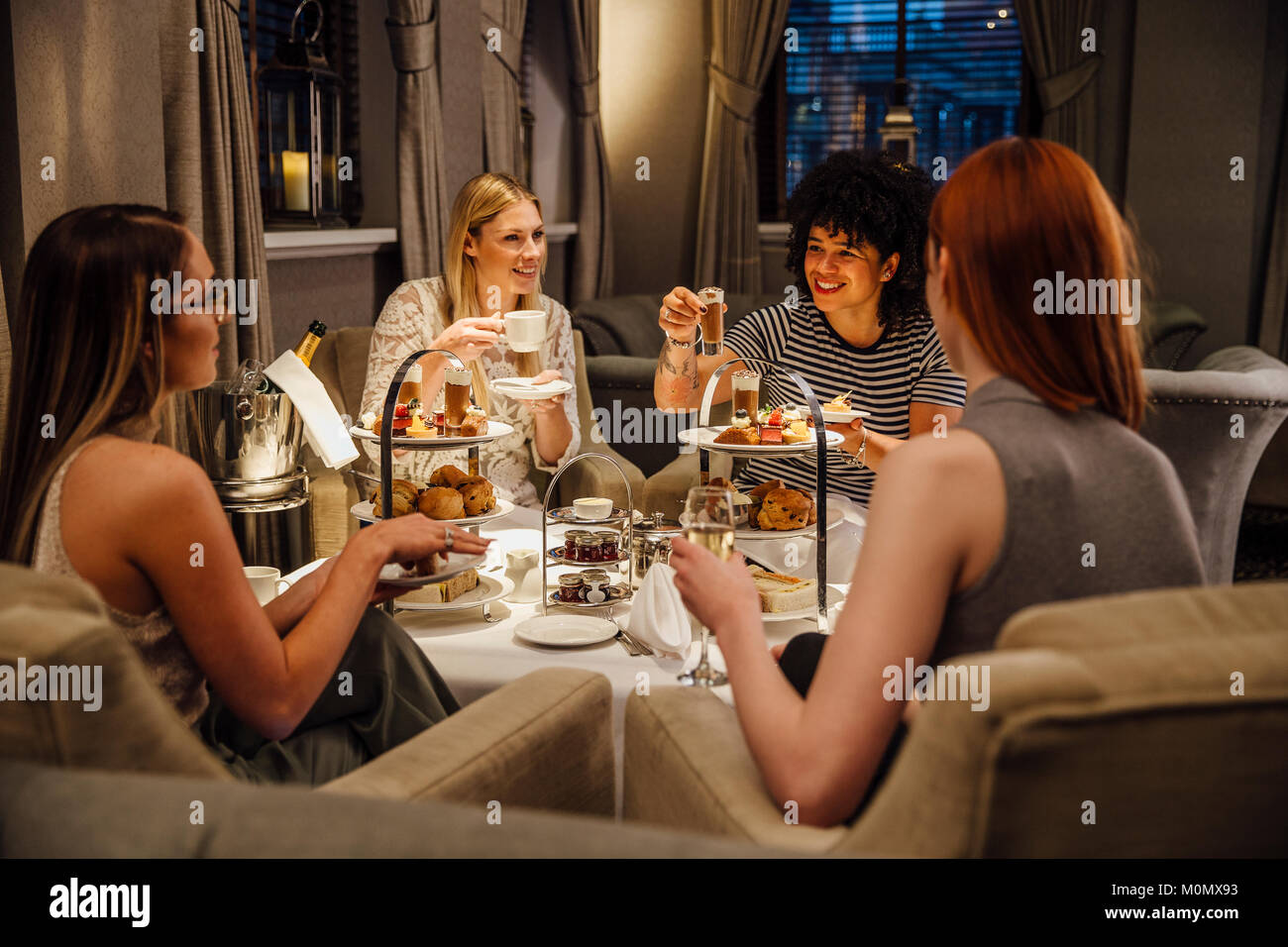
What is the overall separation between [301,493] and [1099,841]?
86.8 inches

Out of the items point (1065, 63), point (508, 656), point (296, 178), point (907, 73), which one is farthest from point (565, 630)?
point (907, 73)

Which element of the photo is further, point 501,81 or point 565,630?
point 501,81

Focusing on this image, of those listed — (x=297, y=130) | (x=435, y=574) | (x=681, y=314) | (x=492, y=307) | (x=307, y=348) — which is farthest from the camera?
(x=297, y=130)

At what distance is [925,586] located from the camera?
1.09 metres

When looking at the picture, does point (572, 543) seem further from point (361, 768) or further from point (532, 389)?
point (361, 768)

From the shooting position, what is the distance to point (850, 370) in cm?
293

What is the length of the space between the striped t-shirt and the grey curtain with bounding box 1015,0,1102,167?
4308mm

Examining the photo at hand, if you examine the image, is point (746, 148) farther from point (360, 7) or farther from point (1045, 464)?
point (1045, 464)

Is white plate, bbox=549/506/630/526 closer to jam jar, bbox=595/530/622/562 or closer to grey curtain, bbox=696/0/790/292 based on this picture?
jam jar, bbox=595/530/622/562

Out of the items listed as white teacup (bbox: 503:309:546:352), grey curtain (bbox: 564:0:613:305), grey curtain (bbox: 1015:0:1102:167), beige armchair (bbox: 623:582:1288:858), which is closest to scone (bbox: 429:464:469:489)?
white teacup (bbox: 503:309:546:352)

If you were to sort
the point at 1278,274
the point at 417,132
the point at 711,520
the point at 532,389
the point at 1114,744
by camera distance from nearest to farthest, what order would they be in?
1. the point at 1114,744
2. the point at 711,520
3. the point at 532,389
4. the point at 417,132
5. the point at 1278,274

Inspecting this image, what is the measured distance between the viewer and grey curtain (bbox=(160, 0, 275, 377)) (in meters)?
3.02

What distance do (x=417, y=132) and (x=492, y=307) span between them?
1.64 m
